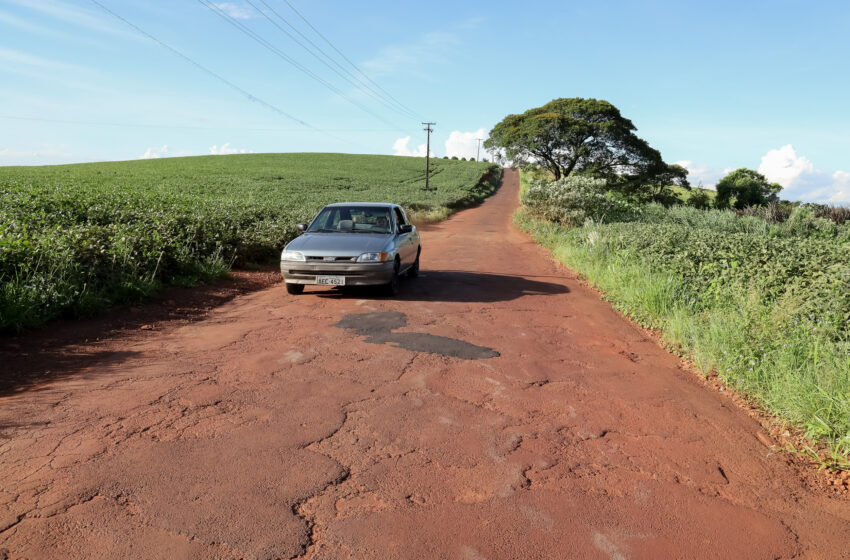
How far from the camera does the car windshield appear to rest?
32.7 ft

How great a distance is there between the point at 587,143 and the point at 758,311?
35.6 meters

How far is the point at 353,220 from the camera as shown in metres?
10.1

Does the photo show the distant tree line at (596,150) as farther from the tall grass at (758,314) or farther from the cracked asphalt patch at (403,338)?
the cracked asphalt patch at (403,338)

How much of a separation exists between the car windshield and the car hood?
318 mm

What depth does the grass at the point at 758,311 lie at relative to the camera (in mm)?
4344

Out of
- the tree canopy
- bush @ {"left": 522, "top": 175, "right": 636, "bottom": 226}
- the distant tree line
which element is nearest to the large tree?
the distant tree line

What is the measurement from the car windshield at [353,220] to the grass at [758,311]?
4.28 m

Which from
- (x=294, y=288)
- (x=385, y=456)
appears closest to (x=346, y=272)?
(x=294, y=288)

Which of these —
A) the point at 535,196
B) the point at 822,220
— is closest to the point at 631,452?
the point at 822,220

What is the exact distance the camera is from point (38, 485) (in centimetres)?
318

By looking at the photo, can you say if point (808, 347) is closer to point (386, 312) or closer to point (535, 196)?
point (386, 312)

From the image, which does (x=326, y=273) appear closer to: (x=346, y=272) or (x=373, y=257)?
(x=346, y=272)

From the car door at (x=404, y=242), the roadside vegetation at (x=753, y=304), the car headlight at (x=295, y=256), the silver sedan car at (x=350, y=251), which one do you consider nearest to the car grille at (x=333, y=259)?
the silver sedan car at (x=350, y=251)

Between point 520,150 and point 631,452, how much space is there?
3863cm
